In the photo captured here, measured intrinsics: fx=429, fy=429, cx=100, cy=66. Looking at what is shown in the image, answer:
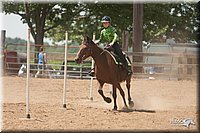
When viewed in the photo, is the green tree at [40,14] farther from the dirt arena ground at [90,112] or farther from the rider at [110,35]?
the rider at [110,35]

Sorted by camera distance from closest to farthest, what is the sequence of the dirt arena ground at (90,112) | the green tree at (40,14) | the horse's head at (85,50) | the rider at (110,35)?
the dirt arena ground at (90,112) → the horse's head at (85,50) → the rider at (110,35) → the green tree at (40,14)

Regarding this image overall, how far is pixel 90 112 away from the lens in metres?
9.62

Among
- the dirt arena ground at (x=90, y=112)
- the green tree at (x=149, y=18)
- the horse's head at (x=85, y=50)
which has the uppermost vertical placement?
the green tree at (x=149, y=18)

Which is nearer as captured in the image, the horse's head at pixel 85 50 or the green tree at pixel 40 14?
the horse's head at pixel 85 50

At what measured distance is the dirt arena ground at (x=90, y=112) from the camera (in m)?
7.60

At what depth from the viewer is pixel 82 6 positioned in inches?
1165

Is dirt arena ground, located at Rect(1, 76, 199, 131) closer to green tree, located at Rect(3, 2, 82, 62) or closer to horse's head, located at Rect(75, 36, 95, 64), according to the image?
horse's head, located at Rect(75, 36, 95, 64)

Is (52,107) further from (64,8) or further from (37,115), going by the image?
(64,8)

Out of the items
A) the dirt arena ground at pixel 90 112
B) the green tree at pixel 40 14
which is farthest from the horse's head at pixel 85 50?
the green tree at pixel 40 14

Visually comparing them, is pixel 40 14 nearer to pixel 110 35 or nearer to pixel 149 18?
pixel 149 18

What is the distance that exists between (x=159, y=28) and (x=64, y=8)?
24.1 ft

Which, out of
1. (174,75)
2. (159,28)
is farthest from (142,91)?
(159,28)

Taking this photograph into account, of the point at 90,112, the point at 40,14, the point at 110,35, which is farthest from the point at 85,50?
the point at 40,14

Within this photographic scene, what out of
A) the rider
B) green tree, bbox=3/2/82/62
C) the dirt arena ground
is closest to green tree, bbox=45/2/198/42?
green tree, bbox=3/2/82/62
